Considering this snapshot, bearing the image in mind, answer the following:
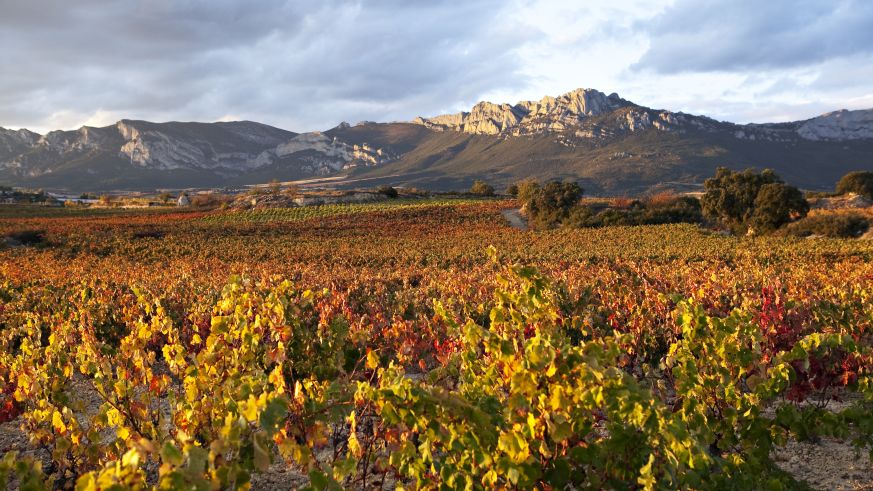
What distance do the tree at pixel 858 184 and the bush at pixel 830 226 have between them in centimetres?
3089

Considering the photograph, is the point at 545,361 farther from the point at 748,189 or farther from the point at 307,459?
the point at 748,189

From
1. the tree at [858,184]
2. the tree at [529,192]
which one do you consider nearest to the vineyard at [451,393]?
the tree at [529,192]

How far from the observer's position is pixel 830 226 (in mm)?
34031

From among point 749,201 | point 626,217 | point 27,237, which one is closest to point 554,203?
point 626,217

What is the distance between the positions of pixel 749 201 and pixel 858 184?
33.1 metres

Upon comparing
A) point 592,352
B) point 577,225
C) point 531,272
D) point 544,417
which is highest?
point 531,272

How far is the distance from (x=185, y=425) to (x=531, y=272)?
3.10 metres

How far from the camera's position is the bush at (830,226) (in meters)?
33.7

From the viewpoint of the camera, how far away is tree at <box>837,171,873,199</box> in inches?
2348

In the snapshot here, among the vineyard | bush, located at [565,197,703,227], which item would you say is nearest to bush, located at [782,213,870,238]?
bush, located at [565,197,703,227]

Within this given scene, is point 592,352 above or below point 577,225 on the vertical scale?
above

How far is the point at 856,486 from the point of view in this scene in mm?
4805

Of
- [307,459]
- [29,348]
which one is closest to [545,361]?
[307,459]

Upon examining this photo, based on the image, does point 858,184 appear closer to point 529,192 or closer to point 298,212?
point 529,192
